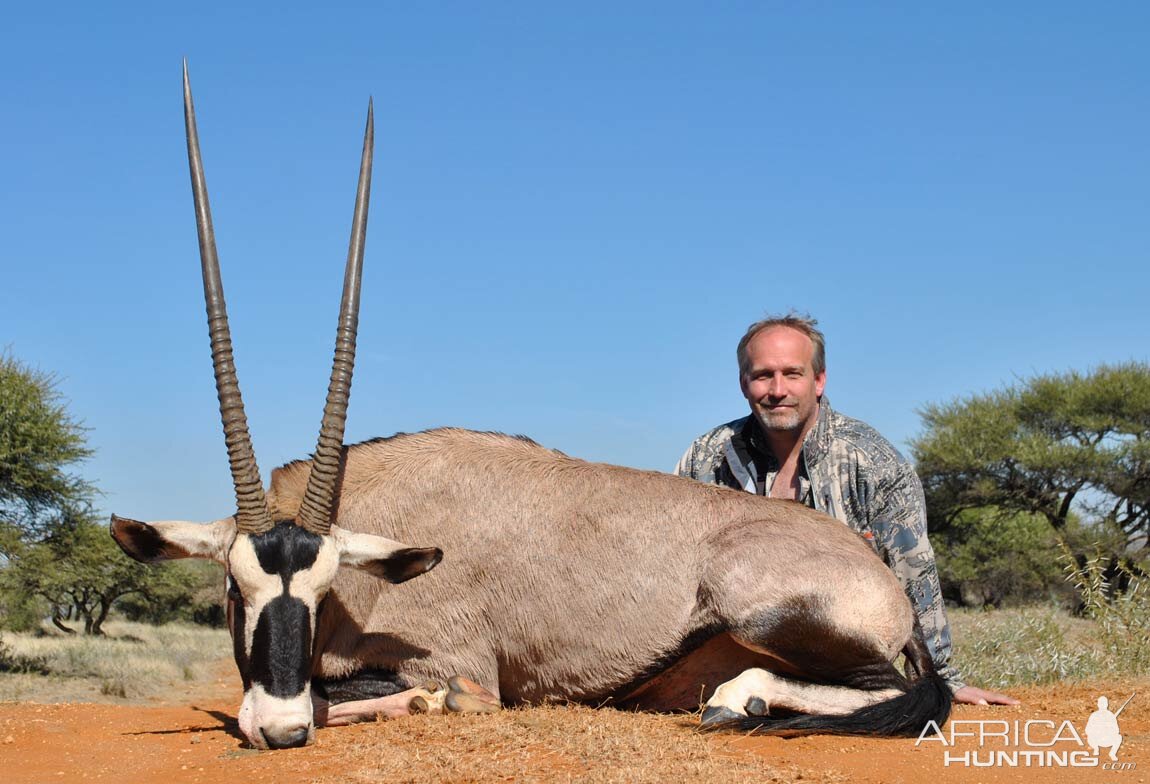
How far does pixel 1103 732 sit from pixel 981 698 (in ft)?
3.97

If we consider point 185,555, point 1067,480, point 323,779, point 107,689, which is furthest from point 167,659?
point 1067,480

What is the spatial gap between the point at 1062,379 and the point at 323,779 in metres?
24.5

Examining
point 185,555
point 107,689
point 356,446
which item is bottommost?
point 107,689

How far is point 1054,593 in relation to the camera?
73.7 ft

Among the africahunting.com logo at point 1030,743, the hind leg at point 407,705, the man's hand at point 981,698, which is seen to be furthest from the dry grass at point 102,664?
the africahunting.com logo at point 1030,743

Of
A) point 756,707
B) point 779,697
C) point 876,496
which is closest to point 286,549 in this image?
point 756,707

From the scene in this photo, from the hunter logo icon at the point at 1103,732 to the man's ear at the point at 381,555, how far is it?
3.03 meters

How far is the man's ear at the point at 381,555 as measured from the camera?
524 centimetres

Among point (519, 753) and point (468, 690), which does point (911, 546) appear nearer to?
point (468, 690)

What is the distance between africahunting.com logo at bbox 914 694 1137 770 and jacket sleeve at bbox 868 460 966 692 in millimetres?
1214

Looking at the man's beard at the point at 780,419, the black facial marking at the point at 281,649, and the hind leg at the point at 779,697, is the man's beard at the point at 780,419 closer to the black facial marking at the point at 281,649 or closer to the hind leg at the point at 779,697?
the hind leg at the point at 779,697

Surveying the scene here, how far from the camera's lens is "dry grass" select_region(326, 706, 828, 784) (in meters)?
3.99

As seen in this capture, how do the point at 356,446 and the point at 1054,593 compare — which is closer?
the point at 356,446

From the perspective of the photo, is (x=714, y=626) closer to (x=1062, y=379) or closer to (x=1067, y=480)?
Result: (x=1067, y=480)
